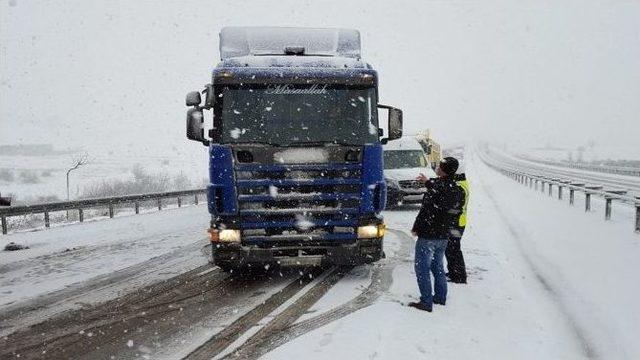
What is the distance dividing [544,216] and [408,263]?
307 inches

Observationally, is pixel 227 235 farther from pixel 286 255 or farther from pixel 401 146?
pixel 401 146

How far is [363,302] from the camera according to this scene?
6.12m

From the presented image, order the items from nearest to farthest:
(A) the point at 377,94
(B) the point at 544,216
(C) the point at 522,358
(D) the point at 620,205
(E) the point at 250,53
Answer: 1. (C) the point at 522,358
2. (A) the point at 377,94
3. (E) the point at 250,53
4. (B) the point at 544,216
5. (D) the point at 620,205

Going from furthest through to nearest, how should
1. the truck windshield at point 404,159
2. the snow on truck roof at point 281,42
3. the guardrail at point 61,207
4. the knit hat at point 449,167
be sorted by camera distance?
the truck windshield at point 404,159, the guardrail at point 61,207, the snow on truck roof at point 281,42, the knit hat at point 449,167

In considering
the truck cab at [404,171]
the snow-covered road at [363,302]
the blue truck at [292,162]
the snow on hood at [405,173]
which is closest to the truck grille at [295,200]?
the blue truck at [292,162]

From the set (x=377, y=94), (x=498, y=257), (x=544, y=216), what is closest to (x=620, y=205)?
(x=544, y=216)

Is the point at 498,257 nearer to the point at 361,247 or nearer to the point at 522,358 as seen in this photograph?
the point at 361,247

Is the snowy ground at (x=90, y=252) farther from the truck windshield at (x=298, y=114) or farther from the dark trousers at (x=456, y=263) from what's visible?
the dark trousers at (x=456, y=263)

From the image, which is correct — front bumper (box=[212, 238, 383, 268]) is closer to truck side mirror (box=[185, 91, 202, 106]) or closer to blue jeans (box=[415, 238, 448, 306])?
blue jeans (box=[415, 238, 448, 306])

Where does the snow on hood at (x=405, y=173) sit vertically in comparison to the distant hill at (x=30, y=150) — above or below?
below

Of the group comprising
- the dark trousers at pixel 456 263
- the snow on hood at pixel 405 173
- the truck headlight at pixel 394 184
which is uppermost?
the snow on hood at pixel 405 173

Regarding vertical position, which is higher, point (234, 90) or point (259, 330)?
point (234, 90)

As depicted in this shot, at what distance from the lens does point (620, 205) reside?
59.5ft

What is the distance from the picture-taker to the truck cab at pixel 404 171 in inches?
626
